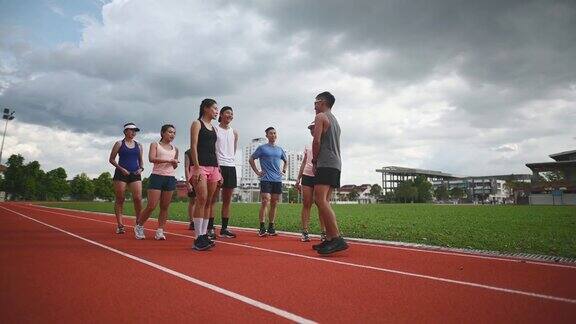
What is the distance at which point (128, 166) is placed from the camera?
7.66 meters

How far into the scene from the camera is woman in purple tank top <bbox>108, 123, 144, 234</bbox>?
24.9ft

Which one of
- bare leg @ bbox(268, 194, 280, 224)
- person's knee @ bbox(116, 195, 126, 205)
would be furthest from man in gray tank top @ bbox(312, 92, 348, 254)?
person's knee @ bbox(116, 195, 126, 205)

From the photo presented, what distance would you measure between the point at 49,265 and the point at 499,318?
4391 mm

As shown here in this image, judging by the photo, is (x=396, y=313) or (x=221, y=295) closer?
(x=396, y=313)

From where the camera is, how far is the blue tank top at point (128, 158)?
25.1ft

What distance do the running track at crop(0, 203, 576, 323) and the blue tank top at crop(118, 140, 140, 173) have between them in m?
2.56

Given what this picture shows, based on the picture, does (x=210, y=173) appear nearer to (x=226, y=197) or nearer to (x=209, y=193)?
(x=209, y=193)

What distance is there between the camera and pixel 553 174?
69.6 m

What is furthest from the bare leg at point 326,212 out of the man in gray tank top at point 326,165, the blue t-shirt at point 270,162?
the blue t-shirt at point 270,162

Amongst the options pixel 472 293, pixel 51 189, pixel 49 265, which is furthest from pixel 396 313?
pixel 51 189

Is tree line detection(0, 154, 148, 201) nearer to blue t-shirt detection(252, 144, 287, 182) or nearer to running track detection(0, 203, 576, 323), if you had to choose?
blue t-shirt detection(252, 144, 287, 182)

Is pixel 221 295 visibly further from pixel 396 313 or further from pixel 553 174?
pixel 553 174

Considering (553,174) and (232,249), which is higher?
(553,174)

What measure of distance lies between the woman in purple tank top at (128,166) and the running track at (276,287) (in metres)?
2.35
